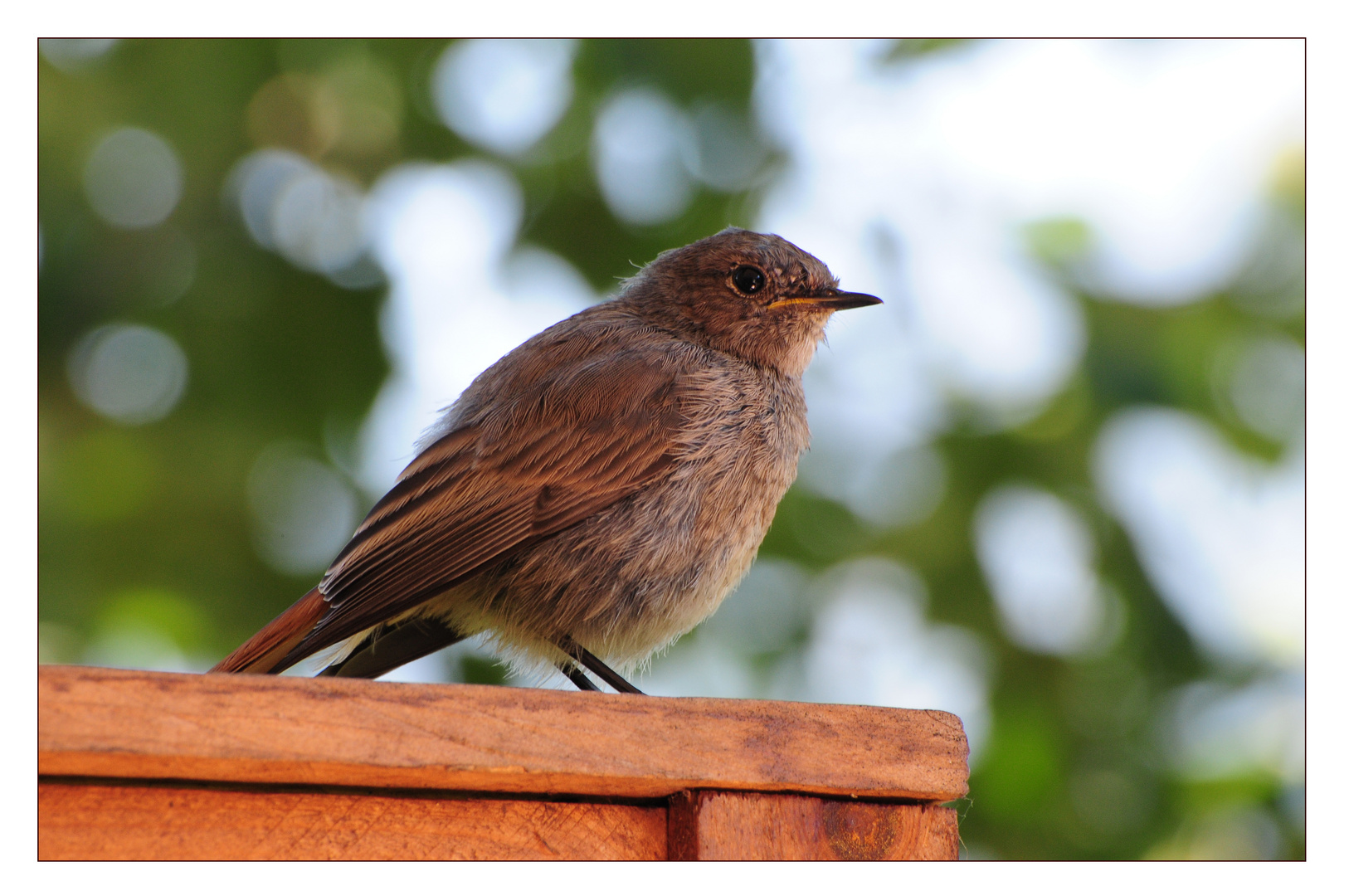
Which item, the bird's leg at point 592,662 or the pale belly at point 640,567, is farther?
the bird's leg at point 592,662

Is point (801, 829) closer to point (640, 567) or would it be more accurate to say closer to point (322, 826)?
point (322, 826)

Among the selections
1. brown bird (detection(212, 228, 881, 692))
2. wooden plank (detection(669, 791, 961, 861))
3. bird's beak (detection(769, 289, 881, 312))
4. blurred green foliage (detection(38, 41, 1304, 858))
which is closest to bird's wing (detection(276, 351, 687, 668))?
brown bird (detection(212, 228, 881, 692))

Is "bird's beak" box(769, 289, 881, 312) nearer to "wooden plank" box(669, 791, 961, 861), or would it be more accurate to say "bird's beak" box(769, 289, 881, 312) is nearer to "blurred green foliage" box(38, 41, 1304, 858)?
"blurred green foliage" box(38, 41, 1304, 858)

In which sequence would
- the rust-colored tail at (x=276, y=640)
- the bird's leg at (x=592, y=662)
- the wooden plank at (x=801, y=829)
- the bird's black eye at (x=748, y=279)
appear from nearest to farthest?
the wooden plank at (x=801, y=829)
the rust-colored tail at (x=276, y=640)
the bird's leg at (x=592, y=662)
the bird's black eye at (x=748, y=279)

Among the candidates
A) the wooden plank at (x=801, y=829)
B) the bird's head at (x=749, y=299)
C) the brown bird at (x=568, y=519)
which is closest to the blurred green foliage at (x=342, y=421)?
the bird's head at (x=749, y=299)

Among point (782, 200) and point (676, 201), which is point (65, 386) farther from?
point (782, 200)

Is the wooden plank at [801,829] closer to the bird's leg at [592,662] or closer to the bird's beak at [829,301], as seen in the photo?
the bird's leg at [592,662]

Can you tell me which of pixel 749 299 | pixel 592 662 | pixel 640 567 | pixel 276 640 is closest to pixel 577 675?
pixel 592 662
